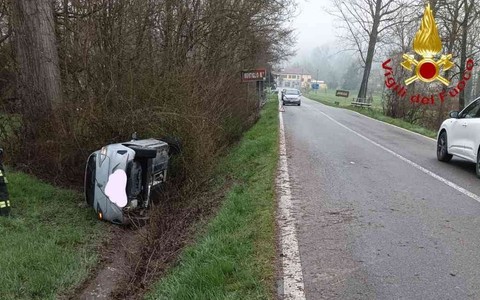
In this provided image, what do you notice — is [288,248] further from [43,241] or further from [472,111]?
[472,111]

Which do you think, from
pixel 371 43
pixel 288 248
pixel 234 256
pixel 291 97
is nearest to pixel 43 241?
pixel 234 256

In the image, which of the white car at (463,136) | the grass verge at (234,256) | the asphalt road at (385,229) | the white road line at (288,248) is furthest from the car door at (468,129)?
the grass verge at (234,256)

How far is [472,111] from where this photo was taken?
8992 mm

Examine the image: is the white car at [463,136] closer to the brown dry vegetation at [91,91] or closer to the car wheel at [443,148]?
the car wheel at [443,148]

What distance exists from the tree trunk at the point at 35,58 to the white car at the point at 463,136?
26.8 ft

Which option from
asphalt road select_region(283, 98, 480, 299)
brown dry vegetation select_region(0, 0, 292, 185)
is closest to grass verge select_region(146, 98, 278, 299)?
asphalt road select_region(283, 98, 480, 299)

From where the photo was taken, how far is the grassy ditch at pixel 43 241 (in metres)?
4.70

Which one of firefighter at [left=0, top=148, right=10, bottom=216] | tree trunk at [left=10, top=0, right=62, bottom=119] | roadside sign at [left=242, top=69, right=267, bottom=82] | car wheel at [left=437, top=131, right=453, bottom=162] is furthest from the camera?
roadside sign at [left=242, top=69, right=267, bottom=82]

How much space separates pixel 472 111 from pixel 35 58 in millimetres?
8939

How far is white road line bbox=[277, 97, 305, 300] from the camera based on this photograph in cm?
368

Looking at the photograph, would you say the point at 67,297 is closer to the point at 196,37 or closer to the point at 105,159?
the point at 105,159

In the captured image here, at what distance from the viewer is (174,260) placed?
5184 mm

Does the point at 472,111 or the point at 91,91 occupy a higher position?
the point at 91,91

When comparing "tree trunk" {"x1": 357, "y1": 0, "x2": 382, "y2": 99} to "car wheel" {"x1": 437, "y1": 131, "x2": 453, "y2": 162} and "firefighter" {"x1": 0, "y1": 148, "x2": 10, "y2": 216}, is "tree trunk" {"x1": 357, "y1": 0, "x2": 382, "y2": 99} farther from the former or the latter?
"firefighter" {"x1": 0, "y1": 148, "x2": 10, "y2": 216}
